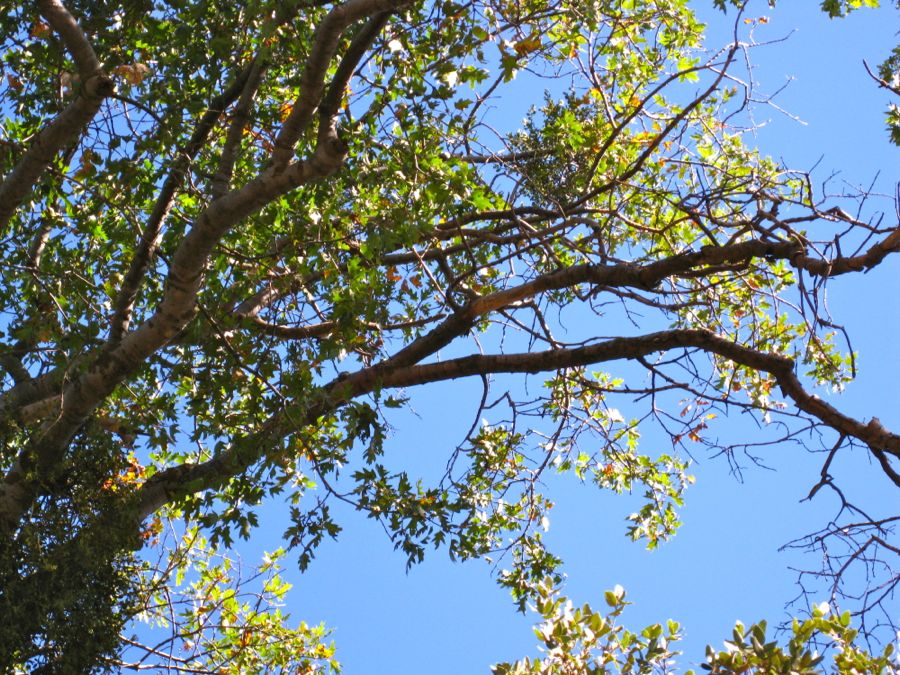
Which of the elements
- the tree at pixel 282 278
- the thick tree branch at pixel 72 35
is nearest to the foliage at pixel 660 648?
the tree at pixel 282 278

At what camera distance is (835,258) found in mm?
5117

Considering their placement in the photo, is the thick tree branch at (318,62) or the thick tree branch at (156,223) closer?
the thick tree branch at (318,62)

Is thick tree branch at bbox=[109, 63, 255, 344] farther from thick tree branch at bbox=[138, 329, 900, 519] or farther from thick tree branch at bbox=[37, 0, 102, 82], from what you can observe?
thick tree branch at bbox=[138, 329, 900, 519]

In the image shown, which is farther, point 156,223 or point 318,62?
point 156,223

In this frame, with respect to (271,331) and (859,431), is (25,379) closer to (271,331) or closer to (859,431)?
(271,331)

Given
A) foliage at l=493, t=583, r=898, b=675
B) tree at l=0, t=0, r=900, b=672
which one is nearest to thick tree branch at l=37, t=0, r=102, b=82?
tree at l=0, t=0, r=900, b=672

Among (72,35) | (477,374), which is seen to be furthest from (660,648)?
(72,35)

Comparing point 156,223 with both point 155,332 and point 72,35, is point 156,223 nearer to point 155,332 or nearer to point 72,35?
point 155,332

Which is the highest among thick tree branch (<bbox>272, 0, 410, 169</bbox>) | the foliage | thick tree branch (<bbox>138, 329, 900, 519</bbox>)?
thick tree branch (<bbox>272, 0, 410, 169</bbox>)

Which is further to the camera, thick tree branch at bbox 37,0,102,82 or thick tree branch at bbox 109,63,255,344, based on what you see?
thick tree branch at bbox 109,63,255,344

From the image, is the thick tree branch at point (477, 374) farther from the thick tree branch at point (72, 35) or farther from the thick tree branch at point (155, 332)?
the thick tree branch at point (72, 35)

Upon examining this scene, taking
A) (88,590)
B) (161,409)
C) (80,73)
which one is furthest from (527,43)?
(88,590)

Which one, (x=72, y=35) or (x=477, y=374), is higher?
(x=72, y=35)

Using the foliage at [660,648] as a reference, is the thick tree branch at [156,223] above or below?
above
